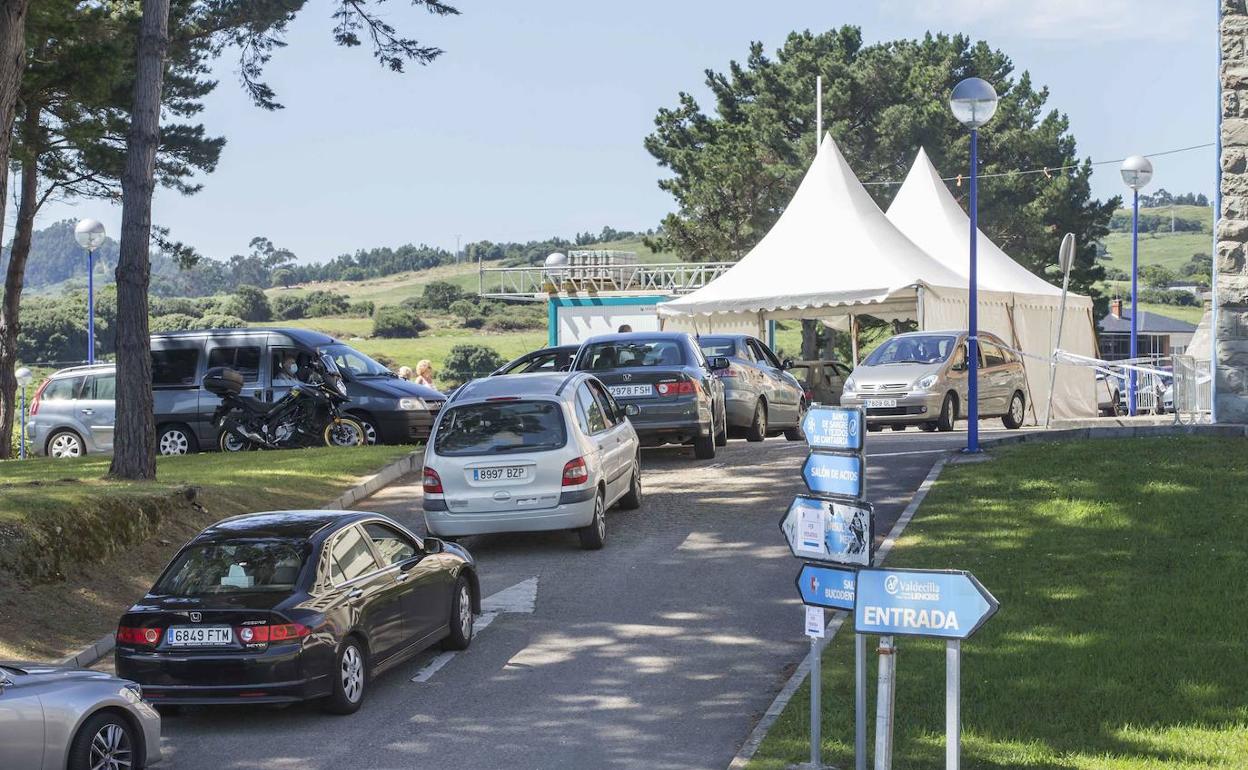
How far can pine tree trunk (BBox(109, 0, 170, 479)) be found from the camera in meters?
15.6

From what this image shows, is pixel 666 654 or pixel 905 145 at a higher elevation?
pixel 905 145

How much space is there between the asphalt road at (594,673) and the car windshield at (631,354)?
3825 millimetres

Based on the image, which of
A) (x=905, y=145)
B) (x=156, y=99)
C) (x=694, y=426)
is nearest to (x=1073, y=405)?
(x=694, y=426)

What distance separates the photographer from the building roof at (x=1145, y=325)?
7319 cm

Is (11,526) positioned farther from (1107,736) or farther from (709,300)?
(709,300)

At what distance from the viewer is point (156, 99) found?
16.3m

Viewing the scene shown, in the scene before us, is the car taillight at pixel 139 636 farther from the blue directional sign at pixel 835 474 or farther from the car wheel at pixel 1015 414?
the car wheel at pixel 1015 414

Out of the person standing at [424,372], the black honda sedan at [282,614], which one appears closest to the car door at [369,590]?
the black honda sedan at [282,614]

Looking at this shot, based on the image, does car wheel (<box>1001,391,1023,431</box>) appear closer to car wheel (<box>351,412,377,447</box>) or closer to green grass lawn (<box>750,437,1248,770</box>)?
green grass lawn (<box>750,437,1248,770</box>)

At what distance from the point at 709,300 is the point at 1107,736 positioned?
69.5ft

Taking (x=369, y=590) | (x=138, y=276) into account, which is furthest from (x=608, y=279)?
(x=369, y=590)

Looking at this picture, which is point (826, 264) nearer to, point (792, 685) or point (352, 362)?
point (352, 362)

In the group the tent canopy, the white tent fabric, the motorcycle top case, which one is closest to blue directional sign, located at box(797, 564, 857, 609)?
the motorcycle top case

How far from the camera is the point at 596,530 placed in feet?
44.0
